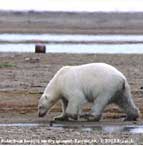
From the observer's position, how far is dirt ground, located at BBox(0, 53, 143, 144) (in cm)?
1630

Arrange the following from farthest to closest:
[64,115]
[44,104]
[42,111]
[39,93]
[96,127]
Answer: [39,93]
[42,111]
[44,104]
[64,115]
[96,127]

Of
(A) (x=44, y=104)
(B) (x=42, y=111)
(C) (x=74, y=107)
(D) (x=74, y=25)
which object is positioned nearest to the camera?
(C) (x=74, y=107)

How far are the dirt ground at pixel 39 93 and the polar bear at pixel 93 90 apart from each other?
46 centimetres

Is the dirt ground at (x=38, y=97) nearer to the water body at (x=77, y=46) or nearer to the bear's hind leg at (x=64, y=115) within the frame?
the bear's hind leg at (x=64, y=115)

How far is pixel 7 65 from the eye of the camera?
110 feet

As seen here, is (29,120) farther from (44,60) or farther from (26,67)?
(44,60)

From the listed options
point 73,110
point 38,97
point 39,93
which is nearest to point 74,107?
point 73,110

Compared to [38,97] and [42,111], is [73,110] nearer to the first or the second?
[42,111]

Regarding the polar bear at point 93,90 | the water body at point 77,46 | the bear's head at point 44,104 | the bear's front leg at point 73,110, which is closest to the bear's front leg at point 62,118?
the polar bear at point 93,90

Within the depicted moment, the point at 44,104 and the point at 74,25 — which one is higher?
the point at 74,25

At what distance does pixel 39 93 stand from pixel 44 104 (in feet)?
15.8

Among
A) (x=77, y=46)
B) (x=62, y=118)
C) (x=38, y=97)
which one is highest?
(x=77, y=46)

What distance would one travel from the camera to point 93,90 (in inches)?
731

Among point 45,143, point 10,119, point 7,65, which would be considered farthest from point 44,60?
point 45,143
